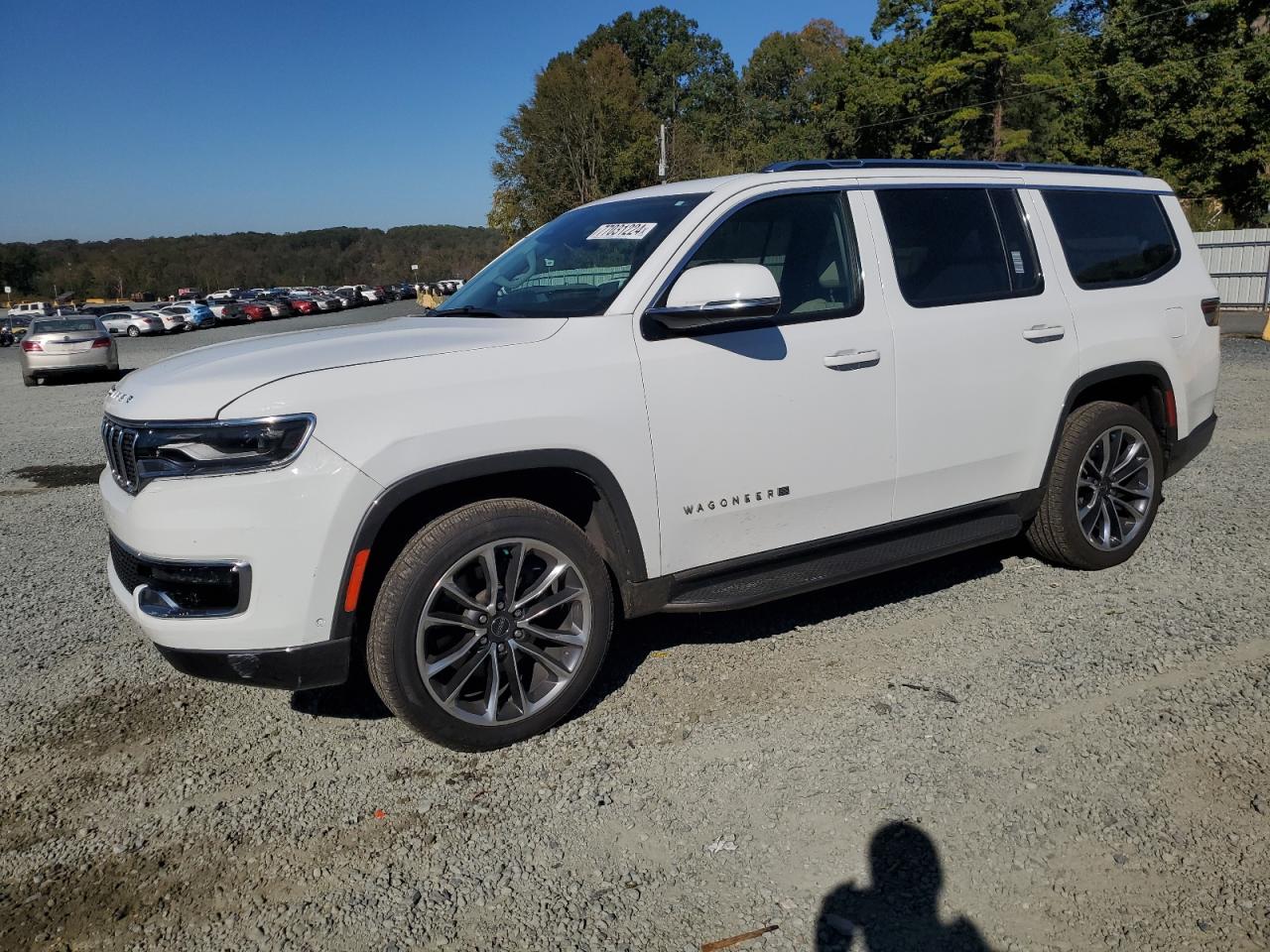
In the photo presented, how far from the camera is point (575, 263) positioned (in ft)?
13.1

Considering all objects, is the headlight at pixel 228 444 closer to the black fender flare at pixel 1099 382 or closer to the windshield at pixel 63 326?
the black fender flare at pixel 1099 382

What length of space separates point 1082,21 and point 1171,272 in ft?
217

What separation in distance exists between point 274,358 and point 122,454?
58 centimetres

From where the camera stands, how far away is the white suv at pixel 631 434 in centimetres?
298

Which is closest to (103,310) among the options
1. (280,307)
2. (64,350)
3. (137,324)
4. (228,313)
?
(228,313)

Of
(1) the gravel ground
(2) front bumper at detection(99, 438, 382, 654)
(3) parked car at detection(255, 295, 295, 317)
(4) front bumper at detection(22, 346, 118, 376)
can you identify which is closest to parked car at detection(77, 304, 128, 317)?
(3) parked car at detection(255, 295, 295, 317)

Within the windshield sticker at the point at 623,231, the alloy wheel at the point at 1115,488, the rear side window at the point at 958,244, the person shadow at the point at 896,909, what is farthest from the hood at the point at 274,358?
the alloy wheel at the point at 1115,488

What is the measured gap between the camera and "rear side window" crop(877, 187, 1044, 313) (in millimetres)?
4109

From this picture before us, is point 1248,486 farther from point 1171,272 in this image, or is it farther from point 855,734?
point 855,734

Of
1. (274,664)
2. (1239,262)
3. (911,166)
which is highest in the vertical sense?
(911,166)

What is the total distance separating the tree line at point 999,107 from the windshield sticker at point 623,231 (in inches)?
1170

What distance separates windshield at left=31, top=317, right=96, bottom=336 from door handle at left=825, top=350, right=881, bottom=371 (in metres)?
19.3

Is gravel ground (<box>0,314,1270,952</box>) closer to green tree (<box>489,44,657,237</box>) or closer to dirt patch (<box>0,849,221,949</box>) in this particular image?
dirt patch (<box>0,849,221,949</box>)

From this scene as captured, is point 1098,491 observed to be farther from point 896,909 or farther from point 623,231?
point 896,909
